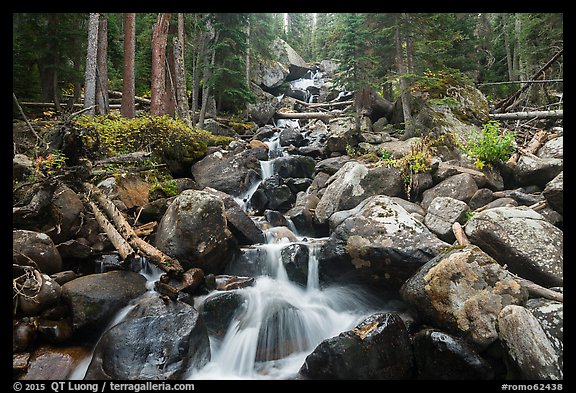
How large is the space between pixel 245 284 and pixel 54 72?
14406mm

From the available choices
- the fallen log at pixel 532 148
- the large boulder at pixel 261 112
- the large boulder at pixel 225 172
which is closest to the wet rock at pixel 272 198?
the large boulder at pixel 225 172

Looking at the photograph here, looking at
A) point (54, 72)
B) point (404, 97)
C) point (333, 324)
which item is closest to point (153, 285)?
point (333, 324)

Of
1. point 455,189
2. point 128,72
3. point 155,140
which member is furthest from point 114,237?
point 128,72

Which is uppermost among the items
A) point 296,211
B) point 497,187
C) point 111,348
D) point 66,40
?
point 66,40

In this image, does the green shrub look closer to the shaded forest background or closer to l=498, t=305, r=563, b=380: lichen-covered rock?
the shaded forest background

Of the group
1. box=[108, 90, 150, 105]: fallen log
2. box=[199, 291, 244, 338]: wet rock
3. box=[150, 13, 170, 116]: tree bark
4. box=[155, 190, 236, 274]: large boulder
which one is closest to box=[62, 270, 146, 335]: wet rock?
box=[155, 190, 236, 274]: large boulder

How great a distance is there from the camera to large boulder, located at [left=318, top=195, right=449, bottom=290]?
5.56 meters

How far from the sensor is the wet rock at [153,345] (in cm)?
422

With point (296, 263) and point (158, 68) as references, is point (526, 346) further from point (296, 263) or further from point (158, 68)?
point (158, 68)

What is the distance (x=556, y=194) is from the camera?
18.8ft

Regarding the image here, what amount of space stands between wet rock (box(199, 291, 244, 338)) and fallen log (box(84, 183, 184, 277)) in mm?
784

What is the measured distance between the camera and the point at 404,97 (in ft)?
42.1

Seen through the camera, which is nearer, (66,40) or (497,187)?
(497,187)

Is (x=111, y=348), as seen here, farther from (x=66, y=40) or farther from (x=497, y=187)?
(x=66, y=40)
